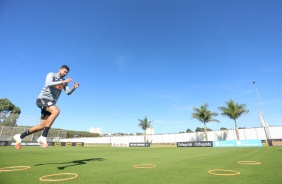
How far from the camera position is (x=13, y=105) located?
244ft

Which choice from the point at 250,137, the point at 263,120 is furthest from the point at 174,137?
the point at 263,120

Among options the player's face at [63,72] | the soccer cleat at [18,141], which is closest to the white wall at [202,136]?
the player's face at [63,72]

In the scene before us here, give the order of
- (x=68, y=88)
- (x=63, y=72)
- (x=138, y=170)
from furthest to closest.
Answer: (x=68, y=88)
(x=63, y=72)
(x=138, y=170)

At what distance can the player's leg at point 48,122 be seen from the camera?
5.34 m

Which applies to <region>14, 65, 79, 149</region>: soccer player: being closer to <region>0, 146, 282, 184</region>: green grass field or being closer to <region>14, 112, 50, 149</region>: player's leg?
<region>14, 112, 50, 149</region>: player's leg

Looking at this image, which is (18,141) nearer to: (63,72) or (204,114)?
(63,72)

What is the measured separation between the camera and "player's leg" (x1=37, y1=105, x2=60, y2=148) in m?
5.34

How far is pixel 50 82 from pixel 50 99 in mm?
532

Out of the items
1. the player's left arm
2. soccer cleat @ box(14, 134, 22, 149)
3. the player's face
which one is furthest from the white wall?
soccer cleat @ box(14, 134, 22, 149)

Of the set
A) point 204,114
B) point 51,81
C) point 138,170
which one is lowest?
point 138,170

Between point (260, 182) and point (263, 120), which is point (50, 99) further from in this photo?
point (263, 120)

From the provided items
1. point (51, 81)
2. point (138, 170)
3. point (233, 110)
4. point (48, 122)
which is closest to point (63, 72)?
point (51, 81)

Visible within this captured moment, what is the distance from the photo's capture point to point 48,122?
17.9 ft

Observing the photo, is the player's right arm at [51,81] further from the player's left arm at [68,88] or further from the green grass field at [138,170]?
the green grass field at [138,170]
